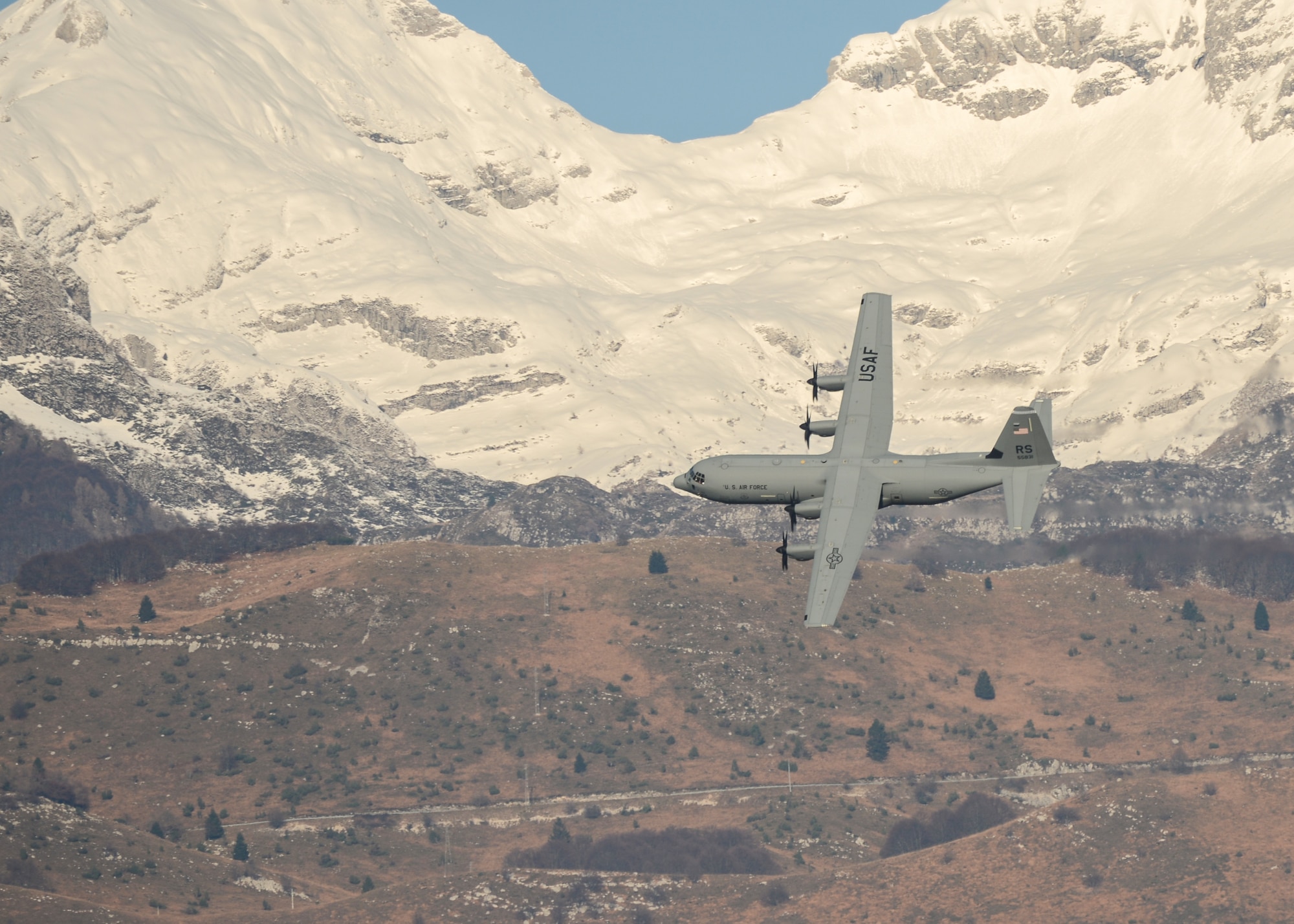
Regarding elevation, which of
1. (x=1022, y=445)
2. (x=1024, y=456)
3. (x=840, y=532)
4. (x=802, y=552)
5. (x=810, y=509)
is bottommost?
(x=802, y=552)

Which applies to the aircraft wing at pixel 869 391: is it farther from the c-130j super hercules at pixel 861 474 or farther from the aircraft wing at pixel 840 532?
the aircraft wing at pixel 840 532

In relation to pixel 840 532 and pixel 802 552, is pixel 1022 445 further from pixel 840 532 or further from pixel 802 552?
pixel 802 552

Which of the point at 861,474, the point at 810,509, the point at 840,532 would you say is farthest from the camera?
the point at 810,509

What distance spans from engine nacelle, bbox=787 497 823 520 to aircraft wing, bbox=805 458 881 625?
1.93ft

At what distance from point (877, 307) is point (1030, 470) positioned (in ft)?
53.4

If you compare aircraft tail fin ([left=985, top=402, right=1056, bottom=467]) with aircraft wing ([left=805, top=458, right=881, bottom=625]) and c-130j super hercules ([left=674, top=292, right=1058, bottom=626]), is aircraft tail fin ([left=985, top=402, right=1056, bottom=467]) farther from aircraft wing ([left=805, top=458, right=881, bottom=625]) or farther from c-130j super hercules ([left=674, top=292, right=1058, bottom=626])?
aircraft wing ([left=805, top=458, right=881, bottom=625])

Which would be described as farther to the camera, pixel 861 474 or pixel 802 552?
pixel 861 474

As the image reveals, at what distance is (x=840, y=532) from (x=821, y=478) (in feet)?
19.1

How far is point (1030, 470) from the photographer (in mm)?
150500

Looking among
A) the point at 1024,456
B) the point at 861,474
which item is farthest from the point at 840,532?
the point at 1024,456

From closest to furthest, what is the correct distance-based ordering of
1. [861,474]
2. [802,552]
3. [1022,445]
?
1. [802,552]
2. [861,474]
3. [1022,445]

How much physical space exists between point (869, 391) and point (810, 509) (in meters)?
9.04

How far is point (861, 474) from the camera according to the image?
148250 mm

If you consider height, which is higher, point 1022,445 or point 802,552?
point 1022,445
